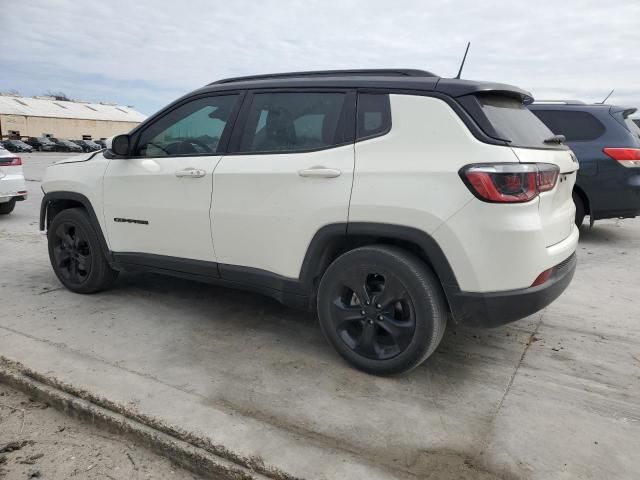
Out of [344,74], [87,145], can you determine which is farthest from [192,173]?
[87,145]

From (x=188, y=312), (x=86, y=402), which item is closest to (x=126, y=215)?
(x=188, y=312)

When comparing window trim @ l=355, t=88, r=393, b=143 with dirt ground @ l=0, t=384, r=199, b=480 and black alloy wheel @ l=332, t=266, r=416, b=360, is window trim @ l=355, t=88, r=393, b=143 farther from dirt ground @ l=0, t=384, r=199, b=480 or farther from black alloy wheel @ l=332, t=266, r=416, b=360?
dirt ground @ l=0, t=384, r=199, b=480

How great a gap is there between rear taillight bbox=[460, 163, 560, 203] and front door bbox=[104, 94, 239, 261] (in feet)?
5.89

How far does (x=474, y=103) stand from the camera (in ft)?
9.04

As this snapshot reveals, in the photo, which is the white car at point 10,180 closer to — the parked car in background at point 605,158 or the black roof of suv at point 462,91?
the black roof of suv at point 462,91

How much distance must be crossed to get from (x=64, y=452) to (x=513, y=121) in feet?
9.92

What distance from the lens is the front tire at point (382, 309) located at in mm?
Answer: 2807

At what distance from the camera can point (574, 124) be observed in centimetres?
673

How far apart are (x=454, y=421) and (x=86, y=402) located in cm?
200

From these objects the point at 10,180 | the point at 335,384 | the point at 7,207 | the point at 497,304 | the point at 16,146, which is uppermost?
the point at 497,304

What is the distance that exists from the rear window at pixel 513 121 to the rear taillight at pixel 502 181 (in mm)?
199

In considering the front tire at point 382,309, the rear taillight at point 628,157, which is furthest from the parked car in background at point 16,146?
the front tire at point 382,309

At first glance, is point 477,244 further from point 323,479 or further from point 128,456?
point 128,456

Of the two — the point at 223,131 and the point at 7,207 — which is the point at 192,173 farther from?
the point at 7,207
